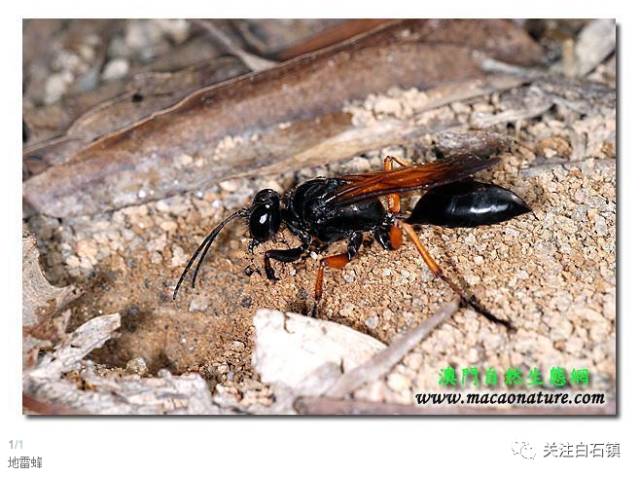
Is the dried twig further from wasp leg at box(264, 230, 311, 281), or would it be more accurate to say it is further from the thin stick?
the thin stick

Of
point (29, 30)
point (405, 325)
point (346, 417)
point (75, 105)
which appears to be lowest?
point (346, 417)

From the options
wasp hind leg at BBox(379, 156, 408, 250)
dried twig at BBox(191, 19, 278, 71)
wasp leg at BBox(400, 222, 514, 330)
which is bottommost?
wasp leg at BBox(400, 222, 514, 330)

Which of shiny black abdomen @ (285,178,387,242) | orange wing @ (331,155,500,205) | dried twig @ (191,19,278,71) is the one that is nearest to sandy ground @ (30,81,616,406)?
shiny black abdomen @ (285,178,387,242)

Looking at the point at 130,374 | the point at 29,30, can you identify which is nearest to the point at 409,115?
the point at 130,374

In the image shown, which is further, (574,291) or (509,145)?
(509,145)

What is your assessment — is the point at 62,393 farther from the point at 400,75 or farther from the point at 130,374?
the point at 400,75

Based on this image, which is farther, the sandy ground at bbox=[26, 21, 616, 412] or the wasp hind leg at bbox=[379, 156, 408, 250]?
the wasp hind leg at bbox=[379, 156, 408, 250]

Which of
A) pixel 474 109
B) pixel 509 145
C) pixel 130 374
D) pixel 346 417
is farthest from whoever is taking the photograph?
pixel 474 109

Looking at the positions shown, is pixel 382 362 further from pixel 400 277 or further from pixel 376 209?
pixel 376 209

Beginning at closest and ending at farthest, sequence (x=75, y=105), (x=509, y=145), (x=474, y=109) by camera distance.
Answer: (x=509, y=145) < (x=474, y=109) < (x=75, y=105)
